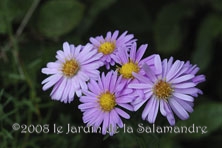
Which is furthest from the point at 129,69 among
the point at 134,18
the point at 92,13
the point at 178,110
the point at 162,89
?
the point at 134,18

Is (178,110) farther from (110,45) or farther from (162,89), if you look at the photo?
(110,45)

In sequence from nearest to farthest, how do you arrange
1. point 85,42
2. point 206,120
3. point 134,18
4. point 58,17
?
point 206,120, point 58,17, point 85,42, point 134,18

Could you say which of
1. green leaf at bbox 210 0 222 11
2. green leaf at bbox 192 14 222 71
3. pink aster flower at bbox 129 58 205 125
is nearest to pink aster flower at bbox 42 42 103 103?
pink aster flower at bbox 129 58 205 125

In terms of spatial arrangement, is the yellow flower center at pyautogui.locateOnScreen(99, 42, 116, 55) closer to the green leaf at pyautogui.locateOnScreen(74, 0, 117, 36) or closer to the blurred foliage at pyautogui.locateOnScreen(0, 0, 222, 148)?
the blurred foliage at pyautogui.locateOnScreen(0, 0, 222, 148)

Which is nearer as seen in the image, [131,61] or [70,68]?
[131,61]

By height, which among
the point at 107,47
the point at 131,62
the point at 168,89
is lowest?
the point at 168,89

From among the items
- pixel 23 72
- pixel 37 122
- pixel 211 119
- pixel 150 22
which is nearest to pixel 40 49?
pixel 23 72
